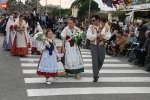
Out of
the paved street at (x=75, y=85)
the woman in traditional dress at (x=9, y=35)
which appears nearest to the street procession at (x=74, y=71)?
the paved street at (x=75, y=85)

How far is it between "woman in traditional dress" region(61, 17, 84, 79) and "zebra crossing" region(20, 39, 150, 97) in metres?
0.35

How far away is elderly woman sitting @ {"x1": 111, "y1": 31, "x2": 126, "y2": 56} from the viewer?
13.6 meters

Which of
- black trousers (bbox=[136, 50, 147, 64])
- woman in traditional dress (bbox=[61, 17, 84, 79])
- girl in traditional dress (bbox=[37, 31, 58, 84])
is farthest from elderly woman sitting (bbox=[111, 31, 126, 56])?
girl in traditional dress (bbox=[37, 31, 58, 84])

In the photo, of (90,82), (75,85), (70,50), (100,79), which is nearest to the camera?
(75,85)

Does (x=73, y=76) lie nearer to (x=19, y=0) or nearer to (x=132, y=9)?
(x=132, y=9)

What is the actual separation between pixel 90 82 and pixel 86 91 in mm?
991

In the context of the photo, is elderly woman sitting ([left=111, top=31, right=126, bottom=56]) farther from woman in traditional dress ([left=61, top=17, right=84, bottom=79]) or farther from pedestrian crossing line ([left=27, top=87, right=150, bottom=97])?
pedestrian crossing line ([left=27, top=87, right=150, bottom=97])

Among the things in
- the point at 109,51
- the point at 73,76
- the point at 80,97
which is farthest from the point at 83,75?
the point at 109,51

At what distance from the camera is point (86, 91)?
7184 mm

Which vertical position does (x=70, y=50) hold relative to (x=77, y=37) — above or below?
below

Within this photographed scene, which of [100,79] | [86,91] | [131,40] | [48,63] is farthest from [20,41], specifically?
[86,91]

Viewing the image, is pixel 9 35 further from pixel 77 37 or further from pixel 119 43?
pixel 77 37

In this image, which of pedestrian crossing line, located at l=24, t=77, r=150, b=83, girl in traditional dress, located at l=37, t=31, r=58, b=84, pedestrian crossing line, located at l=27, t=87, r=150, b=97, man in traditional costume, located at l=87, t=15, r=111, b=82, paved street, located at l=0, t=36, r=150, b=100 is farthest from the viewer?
pedestrian crossing line, located at l=24, t=77, r=150, b=83

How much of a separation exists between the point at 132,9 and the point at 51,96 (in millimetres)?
24380
